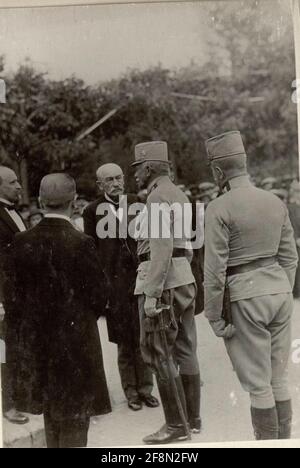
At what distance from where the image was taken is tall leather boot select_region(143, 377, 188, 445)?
3.38 m

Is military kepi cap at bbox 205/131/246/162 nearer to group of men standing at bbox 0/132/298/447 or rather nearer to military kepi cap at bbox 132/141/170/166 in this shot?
→ group of men standing at bbox 0/132/298/447

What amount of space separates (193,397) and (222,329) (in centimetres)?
46

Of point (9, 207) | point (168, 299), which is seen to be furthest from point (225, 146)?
point (9, 207)

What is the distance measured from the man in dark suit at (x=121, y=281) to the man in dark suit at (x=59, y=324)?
88 millimetres

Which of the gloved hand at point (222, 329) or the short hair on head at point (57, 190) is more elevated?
the short hair on head at point (57, 190)

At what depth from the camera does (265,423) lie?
334 cm

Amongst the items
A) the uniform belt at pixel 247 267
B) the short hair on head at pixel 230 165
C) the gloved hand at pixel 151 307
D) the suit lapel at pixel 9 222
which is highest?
the short hair on head at pixel 230 165

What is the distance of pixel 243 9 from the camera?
11.4 ft

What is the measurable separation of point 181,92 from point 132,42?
0.41 metres

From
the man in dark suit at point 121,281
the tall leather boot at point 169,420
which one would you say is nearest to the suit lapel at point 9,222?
the man in dark suit at point 121,281

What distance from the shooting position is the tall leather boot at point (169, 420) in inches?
133

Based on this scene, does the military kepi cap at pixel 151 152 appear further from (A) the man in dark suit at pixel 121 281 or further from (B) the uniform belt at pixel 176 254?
(B) the uniform belt at pixel 176 254

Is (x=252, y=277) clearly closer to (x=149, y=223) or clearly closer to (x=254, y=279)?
(x=254, y=279)
